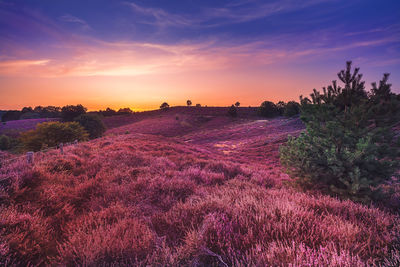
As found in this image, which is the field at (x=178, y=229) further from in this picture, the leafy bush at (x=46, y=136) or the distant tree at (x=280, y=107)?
the distant tree at (x=280, y=107)

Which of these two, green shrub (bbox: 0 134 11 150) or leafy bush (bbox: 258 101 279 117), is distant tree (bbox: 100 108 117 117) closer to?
green shrub (bbox: 0 134 11 150)

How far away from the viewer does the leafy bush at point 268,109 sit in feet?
225

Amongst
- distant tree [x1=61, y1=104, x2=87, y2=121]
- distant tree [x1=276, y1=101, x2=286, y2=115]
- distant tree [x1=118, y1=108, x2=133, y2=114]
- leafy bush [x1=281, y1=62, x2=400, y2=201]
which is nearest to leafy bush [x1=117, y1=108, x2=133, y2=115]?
distant tree [x1=118, y1=108, x2=133, y2=114]

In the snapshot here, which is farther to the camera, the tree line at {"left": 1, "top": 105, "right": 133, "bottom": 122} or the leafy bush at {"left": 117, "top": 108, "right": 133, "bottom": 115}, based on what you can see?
the leafy bush at {"left": 117, "top": 108, "right": 133, "bottom": 115}

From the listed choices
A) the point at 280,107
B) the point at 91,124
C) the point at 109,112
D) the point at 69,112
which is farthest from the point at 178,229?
the point at 109,112

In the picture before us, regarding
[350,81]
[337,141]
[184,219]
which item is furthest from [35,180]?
[350,81]

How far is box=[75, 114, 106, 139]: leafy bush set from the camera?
31047mm

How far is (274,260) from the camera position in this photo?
171cm

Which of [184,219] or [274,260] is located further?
[184,219]

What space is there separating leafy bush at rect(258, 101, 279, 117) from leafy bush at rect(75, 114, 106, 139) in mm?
59268

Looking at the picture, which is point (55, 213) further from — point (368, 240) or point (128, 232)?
point (368, 240)

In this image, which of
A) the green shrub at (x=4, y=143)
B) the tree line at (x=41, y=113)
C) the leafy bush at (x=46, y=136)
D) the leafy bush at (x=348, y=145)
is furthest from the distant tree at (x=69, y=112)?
the leafy bush at (x=348, y=145)

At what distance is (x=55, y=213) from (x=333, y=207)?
577 centimetres

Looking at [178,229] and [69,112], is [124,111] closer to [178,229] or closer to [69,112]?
[69,112]
